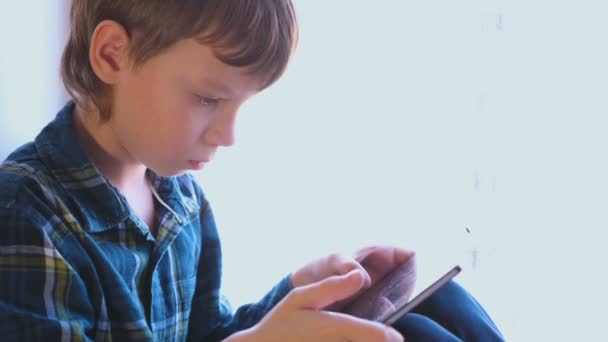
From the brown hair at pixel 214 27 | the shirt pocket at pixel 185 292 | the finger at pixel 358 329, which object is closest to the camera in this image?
the finger at pixel 358 329

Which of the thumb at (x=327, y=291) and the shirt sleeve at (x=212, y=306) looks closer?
the thumb at (x=327, y=291)

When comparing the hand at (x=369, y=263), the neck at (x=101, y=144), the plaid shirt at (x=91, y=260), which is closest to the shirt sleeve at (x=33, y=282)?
the plaid shirt at (x=91, y=260)

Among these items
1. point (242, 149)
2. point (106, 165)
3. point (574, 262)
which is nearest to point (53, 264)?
point (106, 165)

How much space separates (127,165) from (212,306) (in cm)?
19

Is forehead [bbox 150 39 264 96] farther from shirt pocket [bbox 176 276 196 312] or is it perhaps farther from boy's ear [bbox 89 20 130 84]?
shirt pocket [bbox 176 276 196 312]

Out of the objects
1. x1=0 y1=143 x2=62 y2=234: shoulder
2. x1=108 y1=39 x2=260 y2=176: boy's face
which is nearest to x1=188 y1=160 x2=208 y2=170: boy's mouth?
x1=108 y1=39 x2=260 y2=176: boy's face

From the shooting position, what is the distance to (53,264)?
0.54 meters

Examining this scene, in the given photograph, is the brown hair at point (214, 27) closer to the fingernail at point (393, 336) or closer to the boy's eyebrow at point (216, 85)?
the boy's eyebrow at point (216, 85)

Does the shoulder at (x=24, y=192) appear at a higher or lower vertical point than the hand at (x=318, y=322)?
higher

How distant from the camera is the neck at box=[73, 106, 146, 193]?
64 centimetres

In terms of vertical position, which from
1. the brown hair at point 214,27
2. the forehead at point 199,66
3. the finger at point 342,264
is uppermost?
the brown hair at point 214,27

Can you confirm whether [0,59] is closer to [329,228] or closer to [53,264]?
[53,264]

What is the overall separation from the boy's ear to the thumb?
0.84 ft

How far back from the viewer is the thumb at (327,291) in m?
0.49
